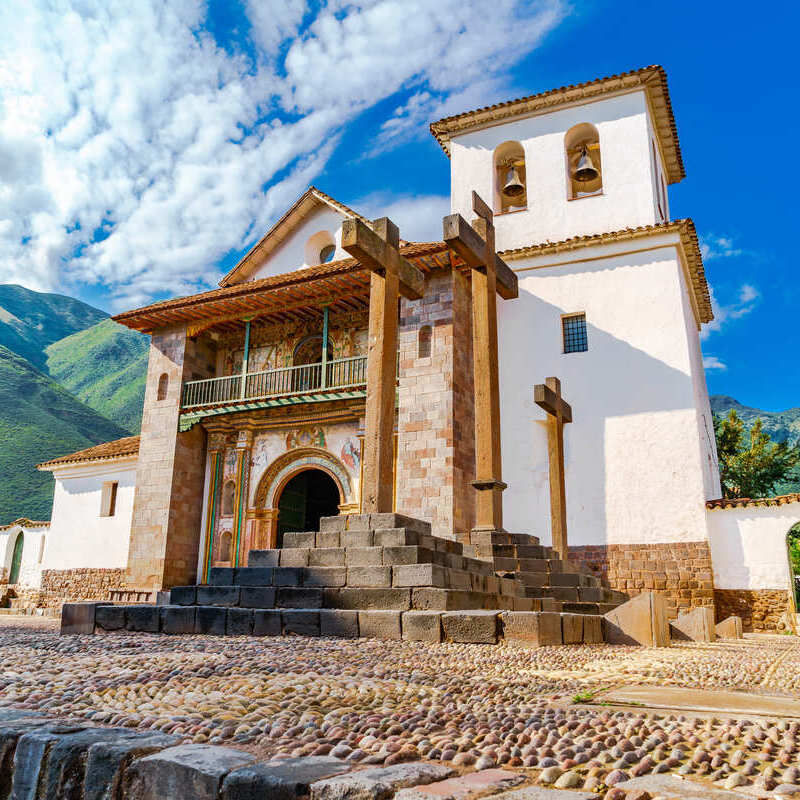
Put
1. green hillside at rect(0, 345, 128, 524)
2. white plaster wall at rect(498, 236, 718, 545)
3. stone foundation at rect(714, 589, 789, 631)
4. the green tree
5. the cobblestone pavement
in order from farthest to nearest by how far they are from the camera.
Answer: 1. green hillside at rect(0, 345, 128, 524)
2. the green tree
3. white plaster wall at rect(498, 236, 718, 545)
4. stone foundation at rect(714, 589, 789, 631)
5. the cobblestone pavement

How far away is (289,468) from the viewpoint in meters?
16.2


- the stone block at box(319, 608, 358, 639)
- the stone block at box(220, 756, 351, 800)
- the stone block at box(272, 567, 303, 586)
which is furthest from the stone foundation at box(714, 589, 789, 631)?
the stone block at box(220, 756, 351, 800)

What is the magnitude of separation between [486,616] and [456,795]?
4130mm

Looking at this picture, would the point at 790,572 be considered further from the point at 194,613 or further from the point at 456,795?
the point at 456,795

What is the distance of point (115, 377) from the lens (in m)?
81.1

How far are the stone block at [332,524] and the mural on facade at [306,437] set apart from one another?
7.69 meters

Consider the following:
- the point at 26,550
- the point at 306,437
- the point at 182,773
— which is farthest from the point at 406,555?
the point at 26,550

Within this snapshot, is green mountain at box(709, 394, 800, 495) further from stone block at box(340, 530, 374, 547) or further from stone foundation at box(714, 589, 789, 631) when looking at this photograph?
stone block at box(340, 530, 374, 547)

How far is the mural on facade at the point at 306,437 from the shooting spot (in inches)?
623

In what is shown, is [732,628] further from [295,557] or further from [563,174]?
[563,174]

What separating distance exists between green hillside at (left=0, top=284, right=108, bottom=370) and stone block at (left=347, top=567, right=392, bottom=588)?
8710cm

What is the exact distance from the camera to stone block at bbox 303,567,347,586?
23.0ft

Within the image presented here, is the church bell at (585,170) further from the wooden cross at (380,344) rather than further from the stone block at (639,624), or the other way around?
the stone block at (639,624)

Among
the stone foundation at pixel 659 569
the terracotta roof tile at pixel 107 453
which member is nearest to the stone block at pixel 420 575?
the stone foundation at pixel 659 569
